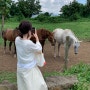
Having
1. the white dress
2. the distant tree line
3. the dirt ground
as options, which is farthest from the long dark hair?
the distant tree line

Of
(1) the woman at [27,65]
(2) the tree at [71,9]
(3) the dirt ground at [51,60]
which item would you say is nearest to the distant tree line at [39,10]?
(2) the tree at [71,9]

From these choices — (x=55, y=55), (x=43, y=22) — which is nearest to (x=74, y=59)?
(x=55, y=55)

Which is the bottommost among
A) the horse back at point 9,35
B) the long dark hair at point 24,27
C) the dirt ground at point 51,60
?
the dirt ground at point 51,60

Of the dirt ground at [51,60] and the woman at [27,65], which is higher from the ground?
the woman at [27,65]

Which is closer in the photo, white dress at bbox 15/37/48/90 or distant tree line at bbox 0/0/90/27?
white dress at bbox 15/37/48/90

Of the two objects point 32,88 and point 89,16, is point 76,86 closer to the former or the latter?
point 32,88

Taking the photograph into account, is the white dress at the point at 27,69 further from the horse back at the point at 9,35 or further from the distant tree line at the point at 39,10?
the distant tree line at the point at 39,10

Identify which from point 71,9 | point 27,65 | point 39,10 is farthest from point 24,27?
point 39,10

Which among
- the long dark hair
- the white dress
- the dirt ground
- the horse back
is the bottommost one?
the dirt ground

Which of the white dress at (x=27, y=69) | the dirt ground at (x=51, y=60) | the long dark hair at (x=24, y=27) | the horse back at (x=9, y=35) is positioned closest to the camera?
the long dark hair at (x=24, y=27)

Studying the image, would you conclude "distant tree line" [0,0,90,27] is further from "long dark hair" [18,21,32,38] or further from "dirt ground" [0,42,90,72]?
"long dark hair" [18,21,32,38]

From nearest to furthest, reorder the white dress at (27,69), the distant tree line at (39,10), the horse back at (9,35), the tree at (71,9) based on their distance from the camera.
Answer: the white dress at (27,69)
the horse back at (9,35)
the distant tree line at (39,10)
the tree at (71,9)

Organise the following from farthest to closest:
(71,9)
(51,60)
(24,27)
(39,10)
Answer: (39,10), (71,9), (51,60), (24,27)

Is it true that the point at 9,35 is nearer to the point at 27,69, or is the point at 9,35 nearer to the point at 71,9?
the point at 27,69
